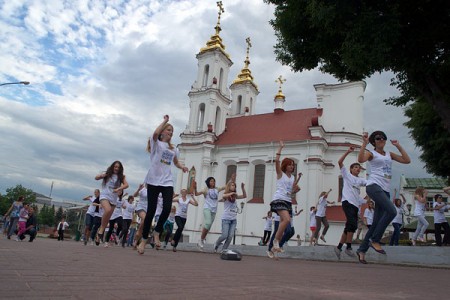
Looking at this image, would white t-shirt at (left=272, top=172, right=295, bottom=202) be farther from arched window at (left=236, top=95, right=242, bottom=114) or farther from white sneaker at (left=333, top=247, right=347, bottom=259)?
arched window at (left=236, top=95, right=242, bottom=114)

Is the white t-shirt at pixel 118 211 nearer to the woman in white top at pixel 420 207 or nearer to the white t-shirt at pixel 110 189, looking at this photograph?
the white t-shirt at pixel 110 189

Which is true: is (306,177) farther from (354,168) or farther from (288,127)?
(354,168)

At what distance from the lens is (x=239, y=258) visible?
299 inches

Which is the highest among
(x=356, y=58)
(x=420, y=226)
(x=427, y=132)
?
(x=427, y=132)

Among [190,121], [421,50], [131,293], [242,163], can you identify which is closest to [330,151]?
[242,163]

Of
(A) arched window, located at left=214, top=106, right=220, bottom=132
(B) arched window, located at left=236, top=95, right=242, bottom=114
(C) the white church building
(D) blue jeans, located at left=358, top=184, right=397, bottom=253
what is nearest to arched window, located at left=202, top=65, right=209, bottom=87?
(C) the white church building

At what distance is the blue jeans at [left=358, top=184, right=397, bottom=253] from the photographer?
699 centimetres

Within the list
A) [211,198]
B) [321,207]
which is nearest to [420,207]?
[321,207]

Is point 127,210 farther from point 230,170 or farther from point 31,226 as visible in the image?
point 230,170

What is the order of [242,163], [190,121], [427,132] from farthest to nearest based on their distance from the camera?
[190,121] < [242,163] < [427,132]

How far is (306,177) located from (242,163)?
714cm

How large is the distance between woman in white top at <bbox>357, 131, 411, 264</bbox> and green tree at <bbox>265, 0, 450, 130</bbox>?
349 centimetres

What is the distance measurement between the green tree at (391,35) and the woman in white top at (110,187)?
6.65 m

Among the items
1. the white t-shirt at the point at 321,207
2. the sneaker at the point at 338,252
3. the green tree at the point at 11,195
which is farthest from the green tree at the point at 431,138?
the green tree at the point at 11,195
